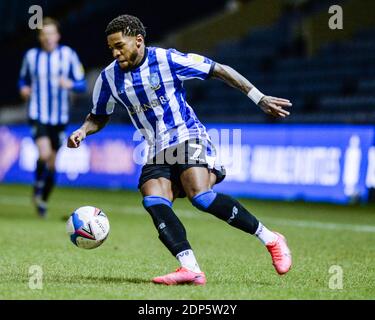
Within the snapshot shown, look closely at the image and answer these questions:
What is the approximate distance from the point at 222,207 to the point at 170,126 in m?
0.63

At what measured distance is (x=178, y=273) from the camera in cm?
554

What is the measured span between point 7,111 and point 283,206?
10821mm

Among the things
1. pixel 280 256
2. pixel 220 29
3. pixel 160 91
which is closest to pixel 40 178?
pixel 160 91

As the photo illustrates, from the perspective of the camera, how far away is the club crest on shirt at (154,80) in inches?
234

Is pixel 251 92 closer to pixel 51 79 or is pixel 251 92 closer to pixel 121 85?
pixel 121 85

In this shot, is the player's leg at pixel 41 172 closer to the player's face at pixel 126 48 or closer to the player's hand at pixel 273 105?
the player's face at pixel 126 48

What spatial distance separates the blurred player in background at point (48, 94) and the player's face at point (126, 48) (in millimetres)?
Result: 5123

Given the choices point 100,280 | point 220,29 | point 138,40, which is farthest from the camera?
point 220,29

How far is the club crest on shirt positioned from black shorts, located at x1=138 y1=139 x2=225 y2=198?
1.31 feet

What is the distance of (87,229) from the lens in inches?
240

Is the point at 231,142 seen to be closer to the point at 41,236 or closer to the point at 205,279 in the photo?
the point at 41,236

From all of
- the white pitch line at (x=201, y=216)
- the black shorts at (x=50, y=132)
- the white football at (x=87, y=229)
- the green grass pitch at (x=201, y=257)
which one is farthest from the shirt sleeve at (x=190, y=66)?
the black shorts at (x=50, y=132)

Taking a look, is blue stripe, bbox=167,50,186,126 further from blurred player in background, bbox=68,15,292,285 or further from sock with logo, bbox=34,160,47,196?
sock with logo, bbox=34,160,47,196
